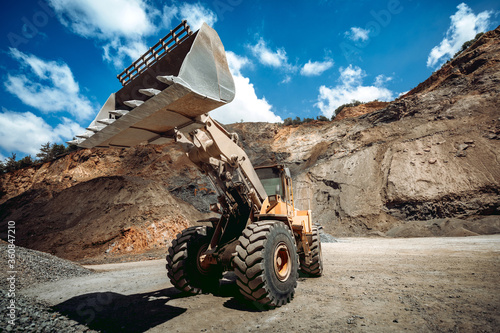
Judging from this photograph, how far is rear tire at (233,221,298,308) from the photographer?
3730mm

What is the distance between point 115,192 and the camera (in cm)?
1995

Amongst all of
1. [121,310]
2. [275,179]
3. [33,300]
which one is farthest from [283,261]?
[33,300]

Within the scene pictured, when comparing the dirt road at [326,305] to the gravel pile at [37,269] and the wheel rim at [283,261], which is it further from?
the gravel pile at [37,269]

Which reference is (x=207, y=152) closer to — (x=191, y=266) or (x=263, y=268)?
(x=263, y=268)

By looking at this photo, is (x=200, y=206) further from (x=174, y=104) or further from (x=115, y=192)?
(x=174, y=104)

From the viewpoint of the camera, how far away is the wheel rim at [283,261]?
432 cm

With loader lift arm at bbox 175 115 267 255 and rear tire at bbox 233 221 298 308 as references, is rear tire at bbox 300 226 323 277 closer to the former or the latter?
rear tire at bbox 233 221 298 308

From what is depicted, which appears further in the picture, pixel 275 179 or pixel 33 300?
pixel 275 179

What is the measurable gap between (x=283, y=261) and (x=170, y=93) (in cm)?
348

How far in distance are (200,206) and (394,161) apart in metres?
18.8

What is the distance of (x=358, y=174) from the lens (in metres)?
24.1

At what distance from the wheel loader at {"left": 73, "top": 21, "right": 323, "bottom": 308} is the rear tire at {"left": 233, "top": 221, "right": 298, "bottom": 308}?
1 centimetres

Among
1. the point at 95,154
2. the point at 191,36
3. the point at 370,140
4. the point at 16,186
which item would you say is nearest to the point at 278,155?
the point at 370,140

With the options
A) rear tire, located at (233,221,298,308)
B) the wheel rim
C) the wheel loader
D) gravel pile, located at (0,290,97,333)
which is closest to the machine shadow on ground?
gravel pile, located at (0,290,97,333)
